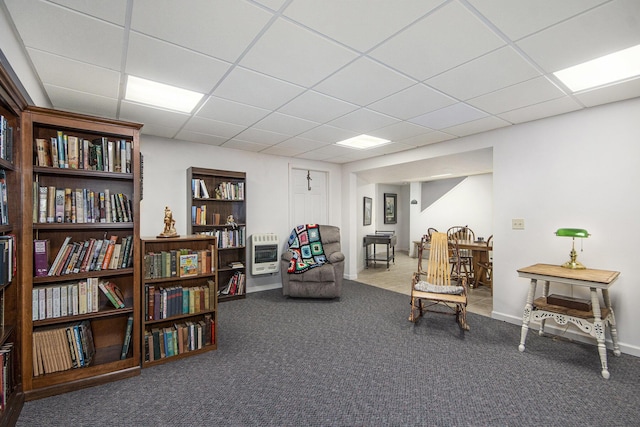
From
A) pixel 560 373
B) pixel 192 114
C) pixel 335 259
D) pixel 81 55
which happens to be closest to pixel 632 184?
pixel 560 373

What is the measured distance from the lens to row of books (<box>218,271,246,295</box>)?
4.49 meters

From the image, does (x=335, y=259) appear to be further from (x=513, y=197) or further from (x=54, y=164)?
(x=54, y=164)

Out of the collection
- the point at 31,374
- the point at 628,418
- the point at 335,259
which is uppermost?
the point at 335,259

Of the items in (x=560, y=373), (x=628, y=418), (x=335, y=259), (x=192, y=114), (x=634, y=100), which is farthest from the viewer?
(x=335, y=259)

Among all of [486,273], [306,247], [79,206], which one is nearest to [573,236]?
[486,273]

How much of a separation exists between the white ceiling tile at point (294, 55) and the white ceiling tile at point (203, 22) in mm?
107

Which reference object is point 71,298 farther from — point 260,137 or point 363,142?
point 363,142

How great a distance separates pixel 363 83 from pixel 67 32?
201 centimetres

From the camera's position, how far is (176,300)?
8.84 ft

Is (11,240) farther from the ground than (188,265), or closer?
farther from the ground

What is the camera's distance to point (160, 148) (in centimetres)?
422

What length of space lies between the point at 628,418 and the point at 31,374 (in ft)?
13.2

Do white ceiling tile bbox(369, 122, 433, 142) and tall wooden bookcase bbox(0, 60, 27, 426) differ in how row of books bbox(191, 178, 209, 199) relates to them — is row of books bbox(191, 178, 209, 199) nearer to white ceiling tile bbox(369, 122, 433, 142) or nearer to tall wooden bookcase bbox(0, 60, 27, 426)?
tall wooden bookcase bbox(0, 60, 27, 426)

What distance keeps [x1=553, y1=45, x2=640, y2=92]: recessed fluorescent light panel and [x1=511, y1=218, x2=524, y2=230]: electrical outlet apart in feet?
5.01
